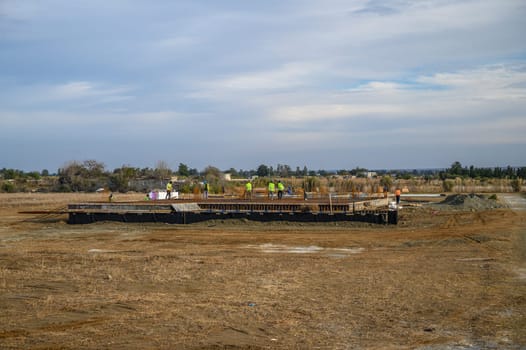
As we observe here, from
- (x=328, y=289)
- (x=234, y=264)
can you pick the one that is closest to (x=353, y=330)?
(x=328, y=289)

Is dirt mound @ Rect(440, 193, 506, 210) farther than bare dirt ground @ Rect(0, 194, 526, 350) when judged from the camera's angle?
Yes

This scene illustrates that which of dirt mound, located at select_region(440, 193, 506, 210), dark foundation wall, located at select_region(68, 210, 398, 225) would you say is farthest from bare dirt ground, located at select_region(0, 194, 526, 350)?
dirt mound, located at select_region(440, 193, 506, 210)

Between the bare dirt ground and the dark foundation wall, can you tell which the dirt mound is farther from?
the bare dirt ground

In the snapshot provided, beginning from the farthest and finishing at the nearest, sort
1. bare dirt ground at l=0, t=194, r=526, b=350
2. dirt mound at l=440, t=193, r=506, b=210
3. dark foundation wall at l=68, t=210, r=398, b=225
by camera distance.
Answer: dirt mound at l=440, t=193, r=506, b=210, dark foundation wall at l=68, t=210, r=398, b=225, bare dirt ground at l=0, t=194, r=526, b=350

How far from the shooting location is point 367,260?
1805 centimetres

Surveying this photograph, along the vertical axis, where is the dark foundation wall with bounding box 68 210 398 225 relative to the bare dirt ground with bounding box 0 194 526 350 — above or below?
above

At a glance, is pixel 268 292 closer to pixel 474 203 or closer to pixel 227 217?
pixel 227 217

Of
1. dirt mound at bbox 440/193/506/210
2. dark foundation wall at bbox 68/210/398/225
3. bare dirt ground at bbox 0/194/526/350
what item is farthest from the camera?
dirt mound at bbox 440/193/506/210

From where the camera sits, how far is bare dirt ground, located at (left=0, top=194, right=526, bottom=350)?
9.45 meters

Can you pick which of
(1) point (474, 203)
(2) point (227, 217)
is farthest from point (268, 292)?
(1) point (474, 203)

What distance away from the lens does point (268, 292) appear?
13.0 m

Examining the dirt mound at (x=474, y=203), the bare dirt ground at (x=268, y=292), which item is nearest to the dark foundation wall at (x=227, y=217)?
the bare dirt ground at (x=268, y=292)

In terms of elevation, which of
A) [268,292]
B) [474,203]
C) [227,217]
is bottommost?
[268,292]

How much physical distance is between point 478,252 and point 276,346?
39.8 ft
